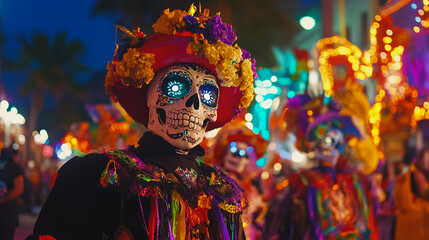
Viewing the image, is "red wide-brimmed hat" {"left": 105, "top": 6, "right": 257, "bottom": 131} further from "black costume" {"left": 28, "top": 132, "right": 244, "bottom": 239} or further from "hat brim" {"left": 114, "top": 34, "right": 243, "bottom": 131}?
"black costume" {"left": 28, "top": 132, "right": 244, "bottom": 239}

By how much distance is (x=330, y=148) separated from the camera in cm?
788

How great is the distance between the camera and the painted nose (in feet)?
12.2

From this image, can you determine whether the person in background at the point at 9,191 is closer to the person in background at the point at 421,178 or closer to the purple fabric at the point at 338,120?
the purple fabric at the point at 338,120

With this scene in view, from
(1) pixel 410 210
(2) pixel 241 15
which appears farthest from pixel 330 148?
(2) pixel 241 15

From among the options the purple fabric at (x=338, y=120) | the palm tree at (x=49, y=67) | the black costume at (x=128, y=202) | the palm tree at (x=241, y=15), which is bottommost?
the black costume at (x=128, y=202)

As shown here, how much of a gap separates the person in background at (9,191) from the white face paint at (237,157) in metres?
2.72

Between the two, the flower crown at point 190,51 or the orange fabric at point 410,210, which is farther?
the orange fabric at point 410,210

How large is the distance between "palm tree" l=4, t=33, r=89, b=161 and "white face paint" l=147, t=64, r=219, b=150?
4759 cm

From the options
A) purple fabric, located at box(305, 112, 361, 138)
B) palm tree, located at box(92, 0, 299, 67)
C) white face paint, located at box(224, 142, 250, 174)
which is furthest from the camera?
palm tree, located at box(92, 0, 299, 67)

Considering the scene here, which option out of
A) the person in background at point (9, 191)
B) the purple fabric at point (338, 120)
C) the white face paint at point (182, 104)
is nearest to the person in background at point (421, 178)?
the purple fabric at point (338, 120)

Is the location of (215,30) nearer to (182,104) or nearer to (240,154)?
(182,104)

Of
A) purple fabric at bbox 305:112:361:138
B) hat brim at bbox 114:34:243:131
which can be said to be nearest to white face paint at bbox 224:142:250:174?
purple fabric at bbox 305:112:361:138

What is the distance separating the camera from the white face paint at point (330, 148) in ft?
25.8

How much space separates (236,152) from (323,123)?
3.98ft
